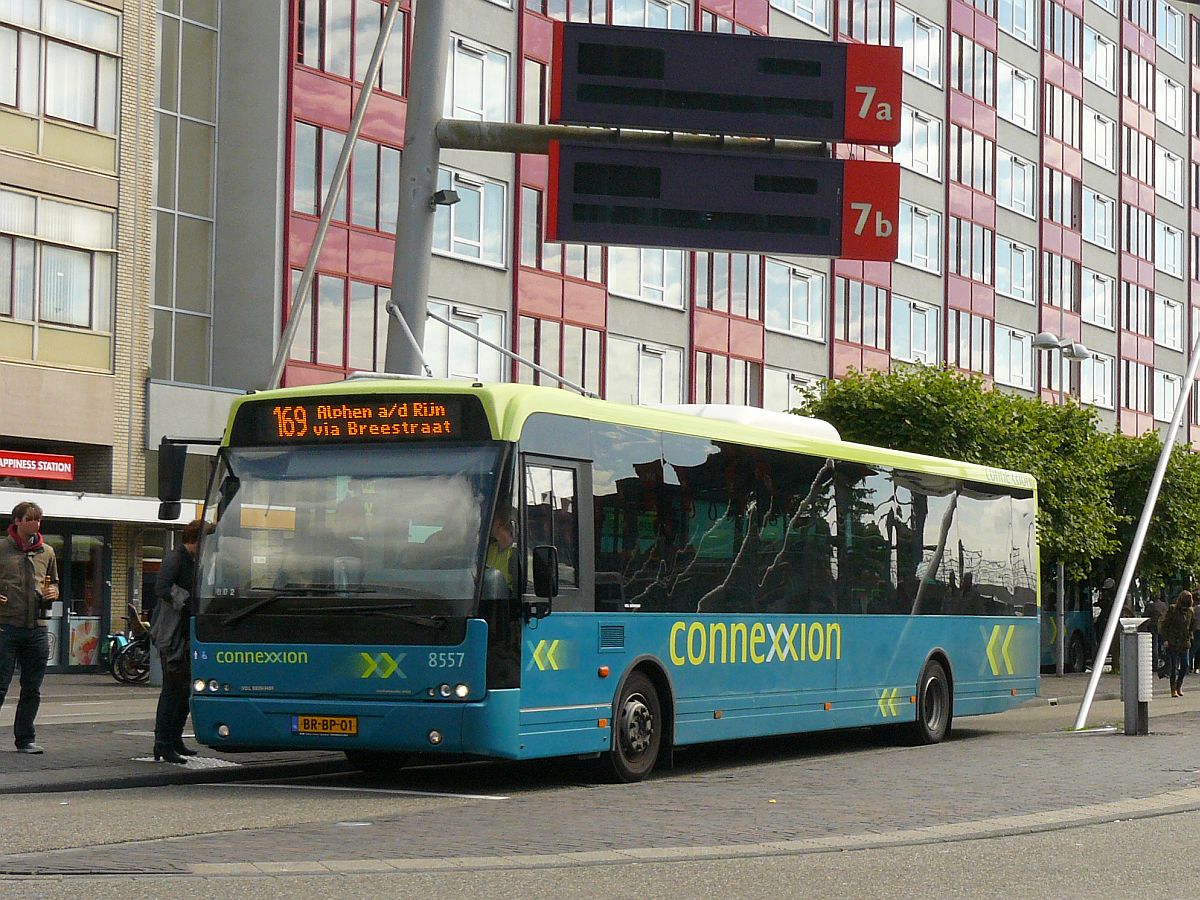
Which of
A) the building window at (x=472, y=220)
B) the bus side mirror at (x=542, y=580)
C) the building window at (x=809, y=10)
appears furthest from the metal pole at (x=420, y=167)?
the building window at (x=809, y=10)

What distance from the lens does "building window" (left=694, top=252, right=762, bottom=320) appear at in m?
49.6

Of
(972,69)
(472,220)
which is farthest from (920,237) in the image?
(472,220)

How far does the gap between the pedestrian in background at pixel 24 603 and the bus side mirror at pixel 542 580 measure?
3670mm

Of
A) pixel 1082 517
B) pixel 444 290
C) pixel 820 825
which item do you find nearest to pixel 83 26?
pixel 444 290

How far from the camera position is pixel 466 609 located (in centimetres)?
1328

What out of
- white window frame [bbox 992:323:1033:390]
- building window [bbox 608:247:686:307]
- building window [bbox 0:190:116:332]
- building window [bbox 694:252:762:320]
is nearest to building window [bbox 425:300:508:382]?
building window [bbox 608:247:686:307]

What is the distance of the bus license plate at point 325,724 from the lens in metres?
13.5

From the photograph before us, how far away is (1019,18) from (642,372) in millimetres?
25033

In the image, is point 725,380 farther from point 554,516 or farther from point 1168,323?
point 554,516

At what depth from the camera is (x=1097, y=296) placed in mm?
71312

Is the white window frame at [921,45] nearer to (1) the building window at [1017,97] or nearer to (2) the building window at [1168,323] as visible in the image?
(1) the building window at [1017,97]

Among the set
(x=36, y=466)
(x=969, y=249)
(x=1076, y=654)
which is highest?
(x=969, y=249)

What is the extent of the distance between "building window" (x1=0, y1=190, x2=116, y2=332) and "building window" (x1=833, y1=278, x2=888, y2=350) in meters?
24.6

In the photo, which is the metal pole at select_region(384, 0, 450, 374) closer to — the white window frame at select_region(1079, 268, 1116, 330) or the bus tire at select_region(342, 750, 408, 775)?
the bus tire at select_region(342, 750, 408, 775)
